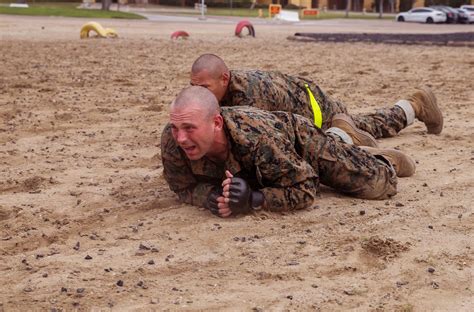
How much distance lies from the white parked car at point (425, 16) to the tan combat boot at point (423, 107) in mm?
41900

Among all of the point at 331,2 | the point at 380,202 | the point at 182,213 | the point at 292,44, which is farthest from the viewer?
the point at 331,2

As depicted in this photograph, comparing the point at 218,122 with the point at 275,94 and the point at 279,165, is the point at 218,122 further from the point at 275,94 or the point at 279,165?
the point at 275,94

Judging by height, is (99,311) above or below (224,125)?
below

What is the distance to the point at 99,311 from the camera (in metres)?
3.50

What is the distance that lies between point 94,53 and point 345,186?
10656 millimetres

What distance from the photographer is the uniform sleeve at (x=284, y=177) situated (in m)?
4.83

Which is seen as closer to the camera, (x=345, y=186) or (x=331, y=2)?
(x=345, y=186)

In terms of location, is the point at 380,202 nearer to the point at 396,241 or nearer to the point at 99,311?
the point at 396,241

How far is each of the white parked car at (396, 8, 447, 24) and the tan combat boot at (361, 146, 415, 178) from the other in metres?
43.6

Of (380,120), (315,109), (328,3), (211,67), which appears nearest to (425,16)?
(328,3)

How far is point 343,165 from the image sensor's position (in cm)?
524

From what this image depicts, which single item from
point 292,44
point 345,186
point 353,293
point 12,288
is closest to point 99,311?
point 12,288

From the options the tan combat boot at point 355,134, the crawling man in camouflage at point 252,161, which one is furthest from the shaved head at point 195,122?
the tan combat boot at point 355,134

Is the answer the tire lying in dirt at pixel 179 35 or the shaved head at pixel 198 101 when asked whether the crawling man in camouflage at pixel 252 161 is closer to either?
the shaved head at pixel 198 101
